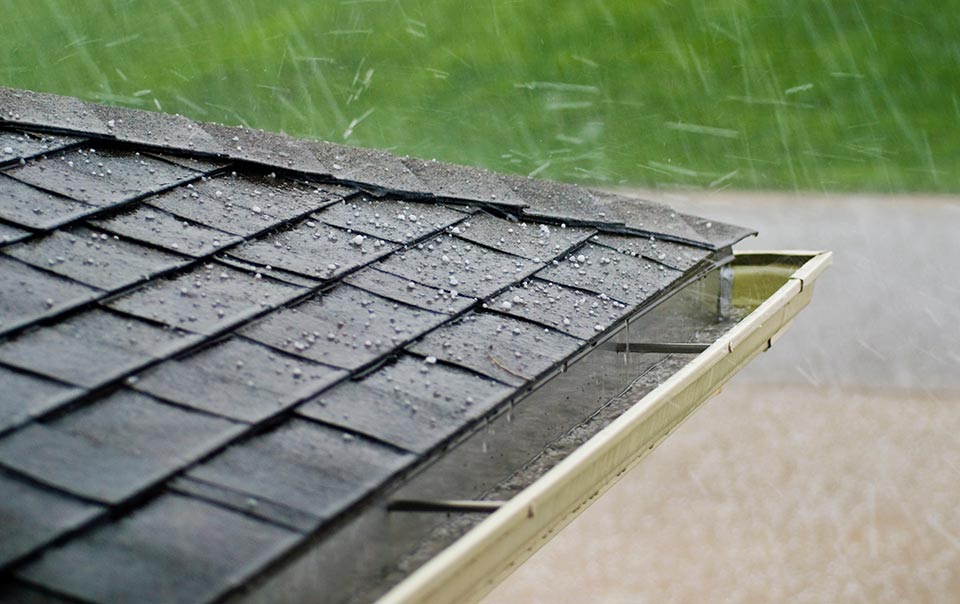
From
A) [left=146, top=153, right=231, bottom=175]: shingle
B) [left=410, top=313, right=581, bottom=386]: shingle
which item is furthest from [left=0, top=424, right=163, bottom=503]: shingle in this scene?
[left=146, top=153, right=231, bottom=175]: shingle

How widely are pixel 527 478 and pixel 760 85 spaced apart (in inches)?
424

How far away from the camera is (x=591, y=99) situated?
1193cm

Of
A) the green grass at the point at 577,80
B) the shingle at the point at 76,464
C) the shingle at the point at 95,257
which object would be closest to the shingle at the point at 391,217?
the shingle at the point at 95,257

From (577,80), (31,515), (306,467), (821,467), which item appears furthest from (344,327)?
(577,80)

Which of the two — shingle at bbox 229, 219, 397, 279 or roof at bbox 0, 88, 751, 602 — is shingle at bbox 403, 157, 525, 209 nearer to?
roof at bbox 0, 88, 751, 602

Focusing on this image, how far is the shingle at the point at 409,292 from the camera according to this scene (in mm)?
1779

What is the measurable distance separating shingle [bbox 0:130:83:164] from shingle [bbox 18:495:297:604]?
3.43 ft

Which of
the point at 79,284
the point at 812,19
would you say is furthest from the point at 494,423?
the point at 812,19

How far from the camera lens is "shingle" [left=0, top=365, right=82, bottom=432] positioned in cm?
127

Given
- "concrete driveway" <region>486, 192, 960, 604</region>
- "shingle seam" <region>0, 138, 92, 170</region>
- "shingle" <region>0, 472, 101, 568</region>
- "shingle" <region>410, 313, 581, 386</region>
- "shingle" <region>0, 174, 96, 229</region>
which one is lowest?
"concrete driveway" <region>486, 192, 960, 604</region>

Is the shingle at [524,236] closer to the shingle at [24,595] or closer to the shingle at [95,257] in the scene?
the shingle at [95,257]

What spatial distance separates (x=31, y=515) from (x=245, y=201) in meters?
1.00

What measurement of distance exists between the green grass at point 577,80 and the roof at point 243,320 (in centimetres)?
864

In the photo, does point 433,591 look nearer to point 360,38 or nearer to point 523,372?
point 523,372
